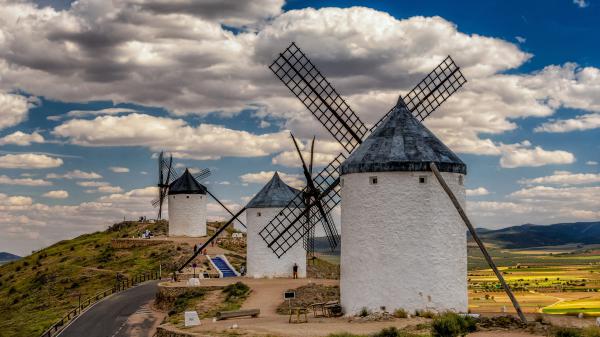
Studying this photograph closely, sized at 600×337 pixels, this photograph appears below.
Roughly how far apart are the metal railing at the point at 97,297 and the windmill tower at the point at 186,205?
13.1 meters

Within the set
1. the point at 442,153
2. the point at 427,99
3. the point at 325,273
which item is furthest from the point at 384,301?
the point at 325,273

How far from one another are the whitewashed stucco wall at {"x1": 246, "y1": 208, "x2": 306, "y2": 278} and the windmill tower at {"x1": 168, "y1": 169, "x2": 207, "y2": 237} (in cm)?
2465

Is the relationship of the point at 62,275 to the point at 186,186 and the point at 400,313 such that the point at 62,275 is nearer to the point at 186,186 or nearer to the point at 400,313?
the point at 186,186

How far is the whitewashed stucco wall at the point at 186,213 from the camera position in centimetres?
6869

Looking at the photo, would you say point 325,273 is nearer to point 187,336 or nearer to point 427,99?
point 427,99

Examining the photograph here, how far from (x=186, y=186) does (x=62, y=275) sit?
1512cm

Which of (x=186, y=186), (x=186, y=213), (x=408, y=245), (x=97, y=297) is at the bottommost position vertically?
(x=97, y=297)

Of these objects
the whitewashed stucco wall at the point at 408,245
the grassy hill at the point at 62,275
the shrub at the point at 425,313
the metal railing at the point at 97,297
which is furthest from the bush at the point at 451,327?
the grassy hill at the point at 62,275

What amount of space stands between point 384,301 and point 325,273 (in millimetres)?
27096

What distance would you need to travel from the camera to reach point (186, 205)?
225ft

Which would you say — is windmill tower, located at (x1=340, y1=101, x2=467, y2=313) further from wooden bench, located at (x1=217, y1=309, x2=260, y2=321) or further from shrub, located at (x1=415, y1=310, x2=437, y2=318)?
wooden bench, located at (x1=217, y1=309, x2=260, y2=321)

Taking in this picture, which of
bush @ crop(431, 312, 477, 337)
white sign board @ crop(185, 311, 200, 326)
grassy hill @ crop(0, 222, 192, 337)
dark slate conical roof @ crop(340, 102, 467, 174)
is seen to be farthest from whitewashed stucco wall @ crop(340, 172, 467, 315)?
grassy hill @ crop(0, 222, 192, 337)

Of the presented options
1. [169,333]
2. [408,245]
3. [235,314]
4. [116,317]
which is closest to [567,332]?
[408,245]

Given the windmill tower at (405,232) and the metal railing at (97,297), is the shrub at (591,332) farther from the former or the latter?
the metal railing at (97,297)
